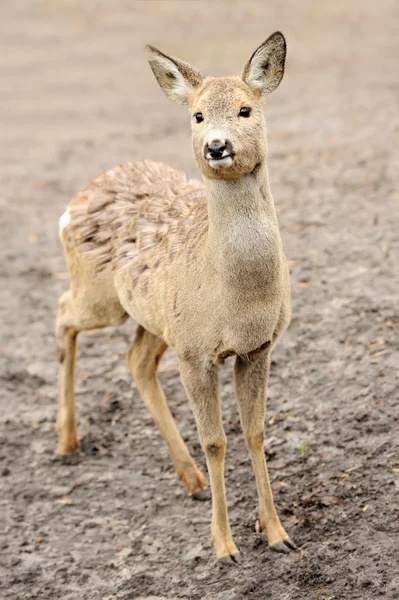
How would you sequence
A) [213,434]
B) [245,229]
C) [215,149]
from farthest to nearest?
[213,434]
[245,229]
[215,149]

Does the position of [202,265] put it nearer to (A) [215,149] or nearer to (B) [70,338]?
(A) [215,149]

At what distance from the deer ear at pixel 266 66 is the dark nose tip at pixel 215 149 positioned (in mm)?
569

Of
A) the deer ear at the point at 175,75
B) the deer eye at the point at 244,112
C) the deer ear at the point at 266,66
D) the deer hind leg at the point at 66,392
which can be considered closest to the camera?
the deer eye at the point at 244,112

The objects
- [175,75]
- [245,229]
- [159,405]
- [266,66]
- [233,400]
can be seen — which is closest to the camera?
[245,229]

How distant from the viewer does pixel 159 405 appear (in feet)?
19.4

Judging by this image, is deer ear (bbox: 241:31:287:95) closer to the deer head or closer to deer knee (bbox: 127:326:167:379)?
the deer head

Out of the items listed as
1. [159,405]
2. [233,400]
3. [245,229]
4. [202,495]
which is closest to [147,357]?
[159,405]

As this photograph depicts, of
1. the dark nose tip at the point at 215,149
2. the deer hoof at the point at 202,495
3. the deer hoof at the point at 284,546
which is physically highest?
the dark nose tip at the point at 215,149

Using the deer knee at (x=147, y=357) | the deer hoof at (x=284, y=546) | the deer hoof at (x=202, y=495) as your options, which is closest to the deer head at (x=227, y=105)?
the deer knee at (x=147, y=357)

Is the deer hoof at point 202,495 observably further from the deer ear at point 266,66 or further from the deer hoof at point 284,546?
the deer ear at point 266,66

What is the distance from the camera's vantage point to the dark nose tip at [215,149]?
410 cm

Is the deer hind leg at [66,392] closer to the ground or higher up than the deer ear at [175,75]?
closer to the ground

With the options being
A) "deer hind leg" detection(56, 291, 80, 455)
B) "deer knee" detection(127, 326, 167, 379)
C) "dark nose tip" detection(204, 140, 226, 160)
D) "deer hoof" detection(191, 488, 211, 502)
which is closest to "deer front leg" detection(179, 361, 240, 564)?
"deer hoof" detection(191, 488, 211, 502)

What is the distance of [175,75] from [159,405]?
215 cm
